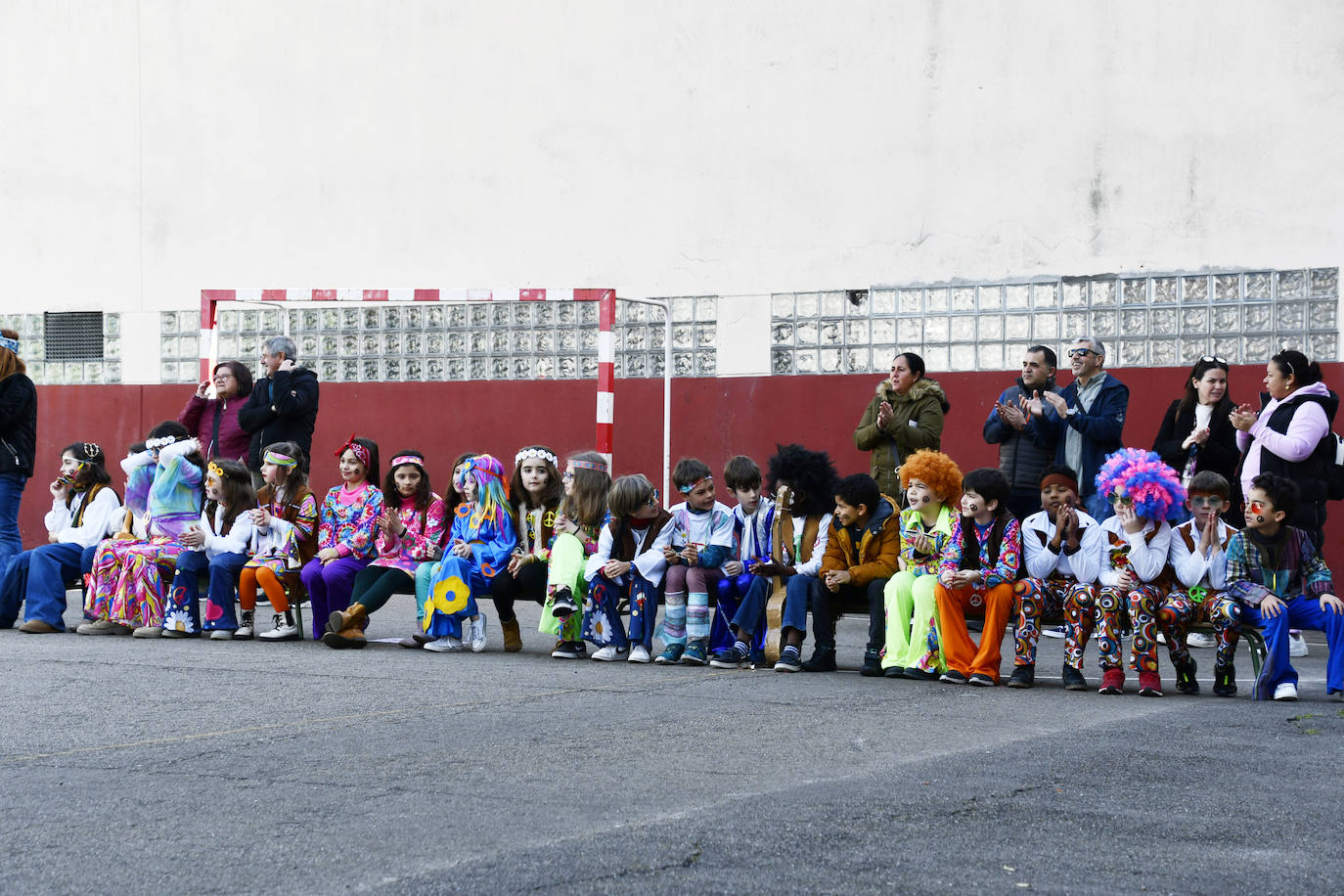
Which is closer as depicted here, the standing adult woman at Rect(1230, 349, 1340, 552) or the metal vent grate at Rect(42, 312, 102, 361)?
the standing adult woman at Rect(1230, 349, 1340, 552)

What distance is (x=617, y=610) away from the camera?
911 centimetres

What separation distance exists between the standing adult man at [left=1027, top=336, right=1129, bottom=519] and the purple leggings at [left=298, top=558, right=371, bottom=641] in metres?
4.27

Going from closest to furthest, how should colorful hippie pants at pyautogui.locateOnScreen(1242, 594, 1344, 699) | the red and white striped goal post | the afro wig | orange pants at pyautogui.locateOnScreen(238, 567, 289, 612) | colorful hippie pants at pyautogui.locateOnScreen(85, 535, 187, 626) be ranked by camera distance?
colorful hippie pants at pyautogui.locateOnScreen(1242, 594, 1344, 699)
the afro wig
orange pants at pyautogui.locateOnScreen(238, 567, 289, 612)
colorful hippie pants at pyautogui.locateOnScreen(85, 535, 187, 626)
the red and white striped goal post

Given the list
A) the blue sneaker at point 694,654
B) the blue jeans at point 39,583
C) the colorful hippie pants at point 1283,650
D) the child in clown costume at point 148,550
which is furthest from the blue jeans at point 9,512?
the colorful hippie pants at point 1283,650

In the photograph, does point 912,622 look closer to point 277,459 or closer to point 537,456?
point 537,456

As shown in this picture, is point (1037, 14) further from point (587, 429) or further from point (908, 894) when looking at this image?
point (908, 894)

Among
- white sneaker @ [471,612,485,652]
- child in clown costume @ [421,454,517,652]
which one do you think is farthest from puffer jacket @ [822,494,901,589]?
white sneaker @ [471,612,485,652]

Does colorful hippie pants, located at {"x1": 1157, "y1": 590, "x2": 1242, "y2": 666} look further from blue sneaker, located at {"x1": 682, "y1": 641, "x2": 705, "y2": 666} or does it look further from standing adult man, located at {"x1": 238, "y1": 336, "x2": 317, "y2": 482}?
standing adult man, located at {"x1": 238, "y1": 336, "x2": 317, "y2": 482}

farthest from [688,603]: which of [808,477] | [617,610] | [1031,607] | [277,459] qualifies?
[277,459]

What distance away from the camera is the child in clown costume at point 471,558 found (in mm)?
9383

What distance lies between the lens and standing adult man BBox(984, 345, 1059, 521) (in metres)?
10.3

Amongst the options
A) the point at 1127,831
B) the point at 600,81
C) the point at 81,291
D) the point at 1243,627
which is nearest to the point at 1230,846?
the point at 1127,831

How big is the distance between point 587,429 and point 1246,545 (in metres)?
6.75

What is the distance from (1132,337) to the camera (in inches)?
485
